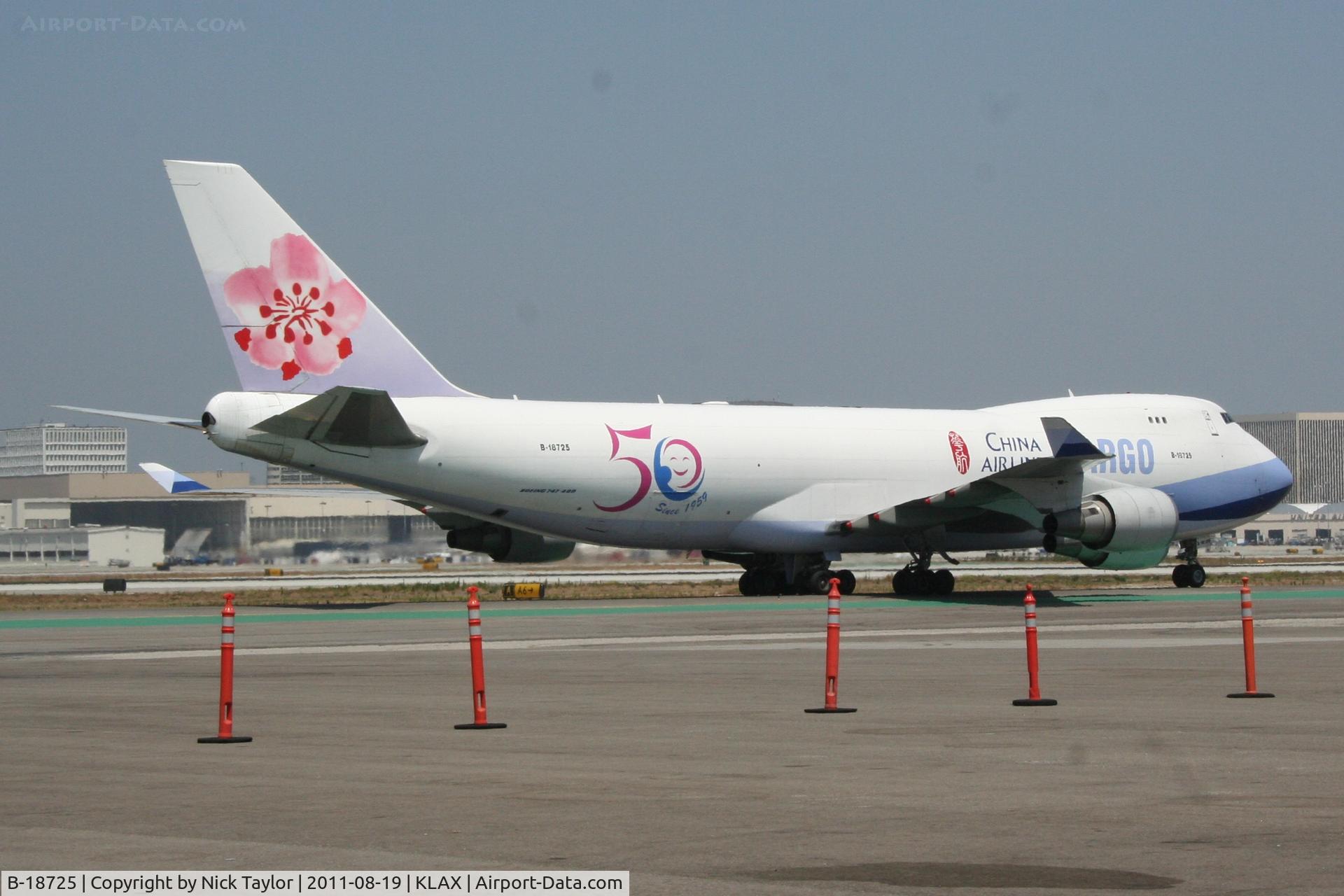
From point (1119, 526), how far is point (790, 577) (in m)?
7.65

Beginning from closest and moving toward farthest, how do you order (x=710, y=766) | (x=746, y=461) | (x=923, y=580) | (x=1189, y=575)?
1. (x=710, y=766)
2. (x=746, y=461)
3. (x=923, y=580)
4. (x=1189, y=575)

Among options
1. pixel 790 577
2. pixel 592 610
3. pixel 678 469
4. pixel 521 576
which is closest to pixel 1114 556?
pixel 790 577

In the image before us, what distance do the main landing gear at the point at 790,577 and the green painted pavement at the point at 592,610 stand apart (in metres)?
1.69

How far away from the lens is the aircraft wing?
117 feet

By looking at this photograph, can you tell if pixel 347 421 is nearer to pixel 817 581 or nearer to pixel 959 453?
pixel 817 581

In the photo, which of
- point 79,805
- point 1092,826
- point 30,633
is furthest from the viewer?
point 30,633

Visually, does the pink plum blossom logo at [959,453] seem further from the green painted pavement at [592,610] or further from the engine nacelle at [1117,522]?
the engine nacelle at [1117,522]

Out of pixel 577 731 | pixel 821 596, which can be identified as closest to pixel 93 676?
pixel 577 731

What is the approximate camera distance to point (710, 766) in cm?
1095

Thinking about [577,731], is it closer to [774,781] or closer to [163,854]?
[774,781]

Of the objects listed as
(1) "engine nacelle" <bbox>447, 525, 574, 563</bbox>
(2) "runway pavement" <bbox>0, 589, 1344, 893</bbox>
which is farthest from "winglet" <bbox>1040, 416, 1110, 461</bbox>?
(2) "runway pavement" <bbox>0, 589, 1344, 893</bbox>

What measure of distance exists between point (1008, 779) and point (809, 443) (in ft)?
91.6

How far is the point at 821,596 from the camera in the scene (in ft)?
125

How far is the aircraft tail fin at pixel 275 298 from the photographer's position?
31984mm
